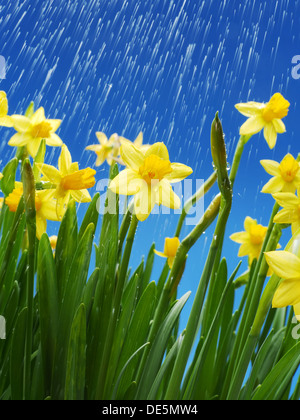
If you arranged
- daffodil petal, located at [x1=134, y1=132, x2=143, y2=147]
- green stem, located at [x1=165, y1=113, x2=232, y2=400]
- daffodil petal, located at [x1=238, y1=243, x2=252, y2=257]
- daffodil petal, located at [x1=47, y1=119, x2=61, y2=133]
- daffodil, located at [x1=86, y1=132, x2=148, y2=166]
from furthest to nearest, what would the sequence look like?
daffodil petal, located at [x1=134, y1=132, x2=143, y2=147], daffodil, located at [x1=86, y1=132, x2=148, y2=166], daffodil petal, located at [x1=238, y1=243, x2=252, y2=257], daffodil petal, located at [x1=47, y1=119, x2=61, y2=133], green stem, located at [x1=165, y1=113, x2=232, y2=400]

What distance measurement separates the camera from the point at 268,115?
1.09 meters

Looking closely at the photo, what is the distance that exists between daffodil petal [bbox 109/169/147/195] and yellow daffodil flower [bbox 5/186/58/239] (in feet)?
0.79

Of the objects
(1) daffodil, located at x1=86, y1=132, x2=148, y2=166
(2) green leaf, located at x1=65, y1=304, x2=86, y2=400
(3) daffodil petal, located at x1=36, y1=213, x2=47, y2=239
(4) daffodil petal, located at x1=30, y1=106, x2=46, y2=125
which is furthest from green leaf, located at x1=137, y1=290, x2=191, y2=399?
(1) daffodil, located at x1=86, y1=132, x2=148, y2=166

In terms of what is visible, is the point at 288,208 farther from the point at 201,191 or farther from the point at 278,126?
the point at 278,126

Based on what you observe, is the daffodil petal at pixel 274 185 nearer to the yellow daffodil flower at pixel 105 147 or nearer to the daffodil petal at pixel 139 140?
the yellow daffodil flower at pixel 105 147

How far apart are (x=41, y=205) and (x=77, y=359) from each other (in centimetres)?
33

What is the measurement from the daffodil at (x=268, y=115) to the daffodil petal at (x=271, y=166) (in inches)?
2.9

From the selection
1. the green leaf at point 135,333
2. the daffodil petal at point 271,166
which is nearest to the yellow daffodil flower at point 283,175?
the daffodil petal at point 271,166

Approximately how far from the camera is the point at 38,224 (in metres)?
0.97

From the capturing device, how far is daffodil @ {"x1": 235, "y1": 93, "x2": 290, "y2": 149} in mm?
1058

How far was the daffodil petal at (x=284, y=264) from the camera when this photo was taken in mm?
611

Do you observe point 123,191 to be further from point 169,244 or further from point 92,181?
point 169,244

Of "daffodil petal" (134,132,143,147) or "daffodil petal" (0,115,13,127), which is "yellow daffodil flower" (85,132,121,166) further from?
"daffodil petal" (0,115,13,127)
